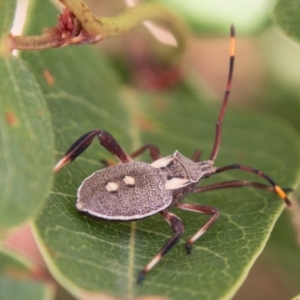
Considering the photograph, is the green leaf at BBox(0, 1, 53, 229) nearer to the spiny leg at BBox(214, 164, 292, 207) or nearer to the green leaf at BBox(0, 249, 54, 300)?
the green leaf at BBox(0, 249, 54, 300)

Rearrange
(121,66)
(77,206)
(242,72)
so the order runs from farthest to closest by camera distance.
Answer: (242,72) < (121,66) < (77,206)

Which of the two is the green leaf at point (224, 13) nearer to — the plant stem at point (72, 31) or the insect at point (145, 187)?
the insect at point (145, 187)

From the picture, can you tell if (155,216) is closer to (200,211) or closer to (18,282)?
(200,211)

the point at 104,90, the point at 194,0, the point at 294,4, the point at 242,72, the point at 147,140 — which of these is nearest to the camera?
the point at 294,4

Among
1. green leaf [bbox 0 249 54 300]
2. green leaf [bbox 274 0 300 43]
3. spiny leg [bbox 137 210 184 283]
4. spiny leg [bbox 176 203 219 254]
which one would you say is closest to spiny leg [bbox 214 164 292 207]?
spiny leg [bbox 176 203 219 254]

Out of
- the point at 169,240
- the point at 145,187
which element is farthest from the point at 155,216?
the point at 169,240

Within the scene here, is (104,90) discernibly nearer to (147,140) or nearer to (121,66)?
(147,140)

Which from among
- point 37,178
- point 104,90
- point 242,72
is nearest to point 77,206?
point 37,178
